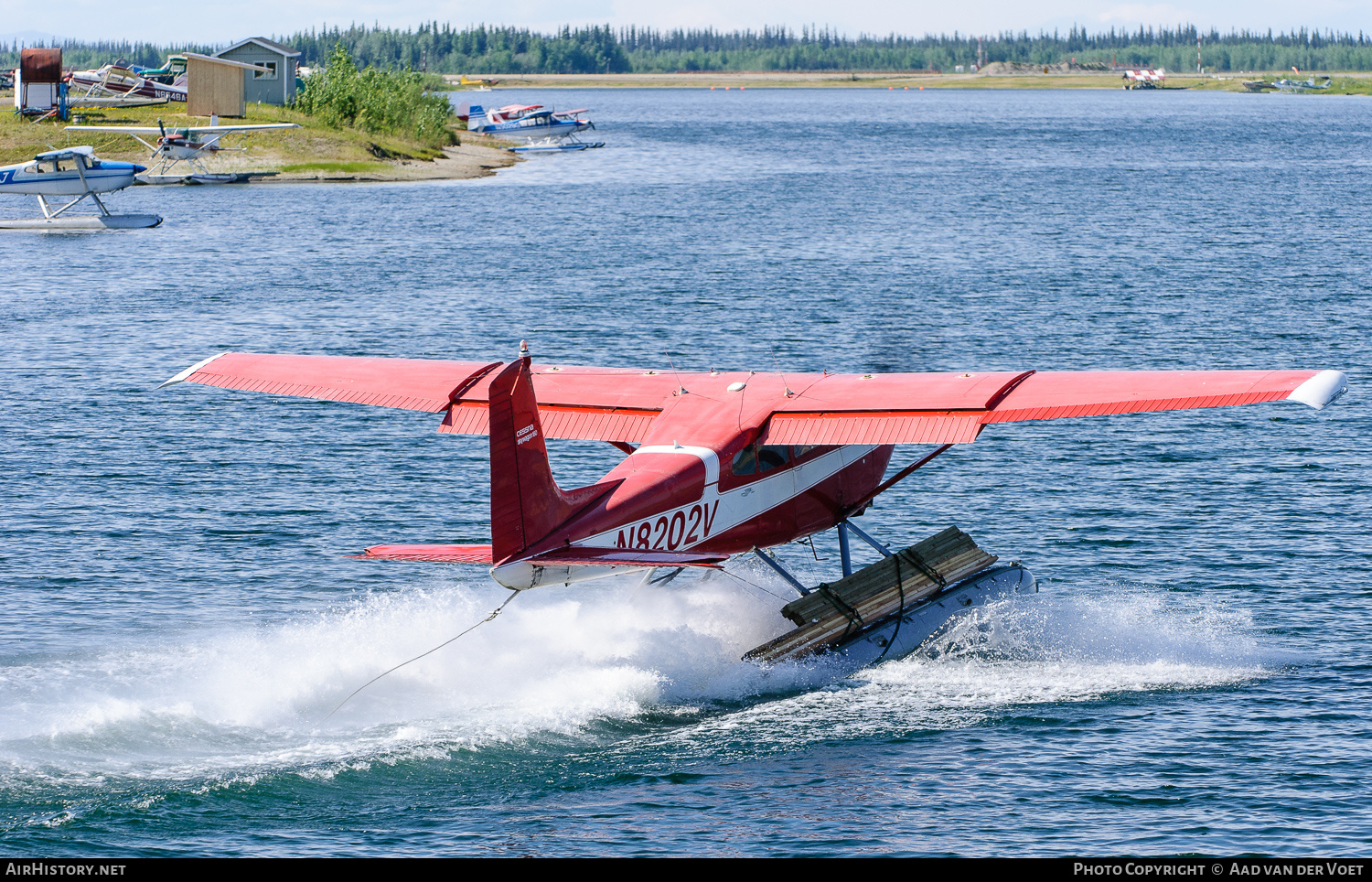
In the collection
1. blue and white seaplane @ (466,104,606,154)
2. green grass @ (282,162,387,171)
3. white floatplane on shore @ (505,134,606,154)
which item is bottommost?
green grass @ (282,162,387,171)

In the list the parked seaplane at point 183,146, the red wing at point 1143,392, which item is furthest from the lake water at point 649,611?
the parked seaplane at point 183,146

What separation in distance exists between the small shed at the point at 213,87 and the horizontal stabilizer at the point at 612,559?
264 ft

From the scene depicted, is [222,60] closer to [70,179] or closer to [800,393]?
[70,179]

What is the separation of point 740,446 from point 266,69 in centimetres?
8463

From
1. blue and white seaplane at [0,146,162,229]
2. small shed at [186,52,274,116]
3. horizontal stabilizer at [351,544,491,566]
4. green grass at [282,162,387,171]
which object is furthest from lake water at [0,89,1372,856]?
small shed at [186,52,274,116]

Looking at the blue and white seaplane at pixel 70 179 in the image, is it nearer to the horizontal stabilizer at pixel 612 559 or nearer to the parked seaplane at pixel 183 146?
the parked seaplane at pixel 183 146

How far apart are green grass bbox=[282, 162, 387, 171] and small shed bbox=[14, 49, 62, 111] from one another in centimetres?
1479

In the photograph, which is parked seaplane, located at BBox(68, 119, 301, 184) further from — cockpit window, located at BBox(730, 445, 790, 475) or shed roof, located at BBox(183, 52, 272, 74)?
cockpit window, located at BBox(730, 445, 790, 475)

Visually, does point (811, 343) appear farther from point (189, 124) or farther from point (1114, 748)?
point (189, 124)

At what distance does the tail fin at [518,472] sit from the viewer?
1309 cm

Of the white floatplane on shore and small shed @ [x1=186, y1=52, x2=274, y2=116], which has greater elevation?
small shed @ [x1=186, y1=52, x2=274, y2=116]

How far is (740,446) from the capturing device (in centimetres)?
1606

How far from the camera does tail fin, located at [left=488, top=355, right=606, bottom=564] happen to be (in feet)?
43.0

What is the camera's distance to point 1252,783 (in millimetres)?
13930
